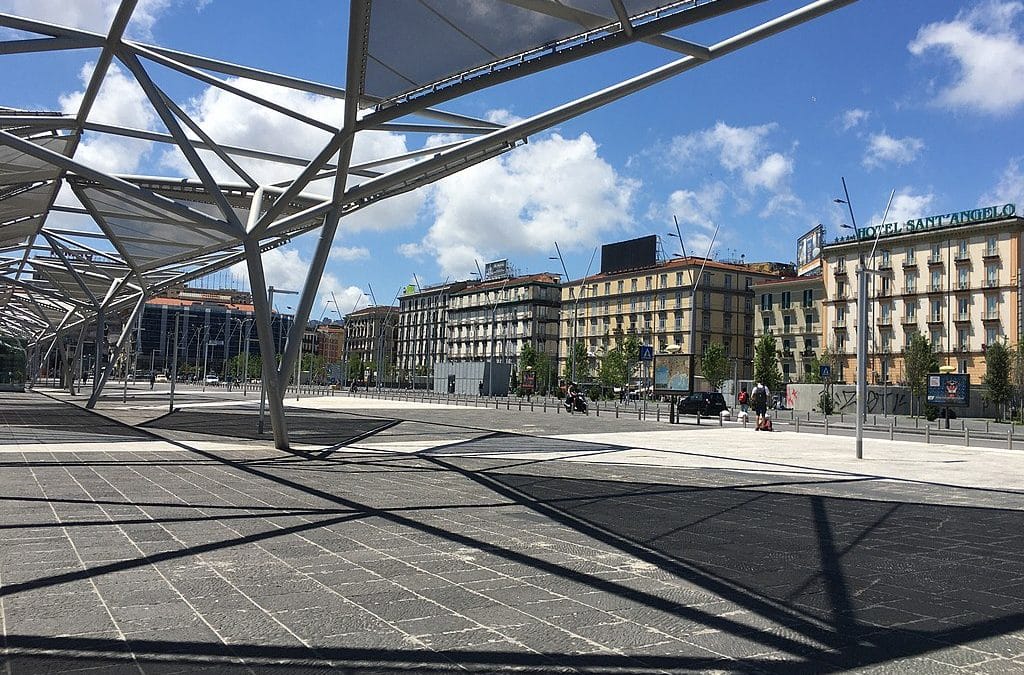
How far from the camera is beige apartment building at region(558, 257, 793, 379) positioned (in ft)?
301

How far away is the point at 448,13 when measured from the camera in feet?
35.5

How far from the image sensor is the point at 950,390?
38.5m

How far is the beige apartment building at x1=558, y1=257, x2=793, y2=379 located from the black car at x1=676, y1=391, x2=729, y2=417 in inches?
1644

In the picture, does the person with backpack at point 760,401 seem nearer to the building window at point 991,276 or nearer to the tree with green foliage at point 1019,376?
the tree with green foliage at point 1019,376

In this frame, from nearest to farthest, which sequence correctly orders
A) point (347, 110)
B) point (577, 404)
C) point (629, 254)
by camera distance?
point (347, 110), point (577, 404), point (629, 254)

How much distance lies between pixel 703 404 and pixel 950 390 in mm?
11809

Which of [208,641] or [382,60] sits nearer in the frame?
[208,641]

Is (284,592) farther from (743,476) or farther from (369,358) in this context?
(369,358)

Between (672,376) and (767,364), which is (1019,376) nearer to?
(672,376)

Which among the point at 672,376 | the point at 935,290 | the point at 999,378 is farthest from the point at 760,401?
the point at 935,290

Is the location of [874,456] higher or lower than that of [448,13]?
lower

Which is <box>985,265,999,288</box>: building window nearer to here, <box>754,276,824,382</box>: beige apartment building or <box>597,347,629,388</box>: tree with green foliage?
<box>754,276,824,382</box>: beige apartment building

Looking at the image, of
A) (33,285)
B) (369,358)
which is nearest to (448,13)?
(33,285)

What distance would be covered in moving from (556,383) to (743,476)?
95859mm
